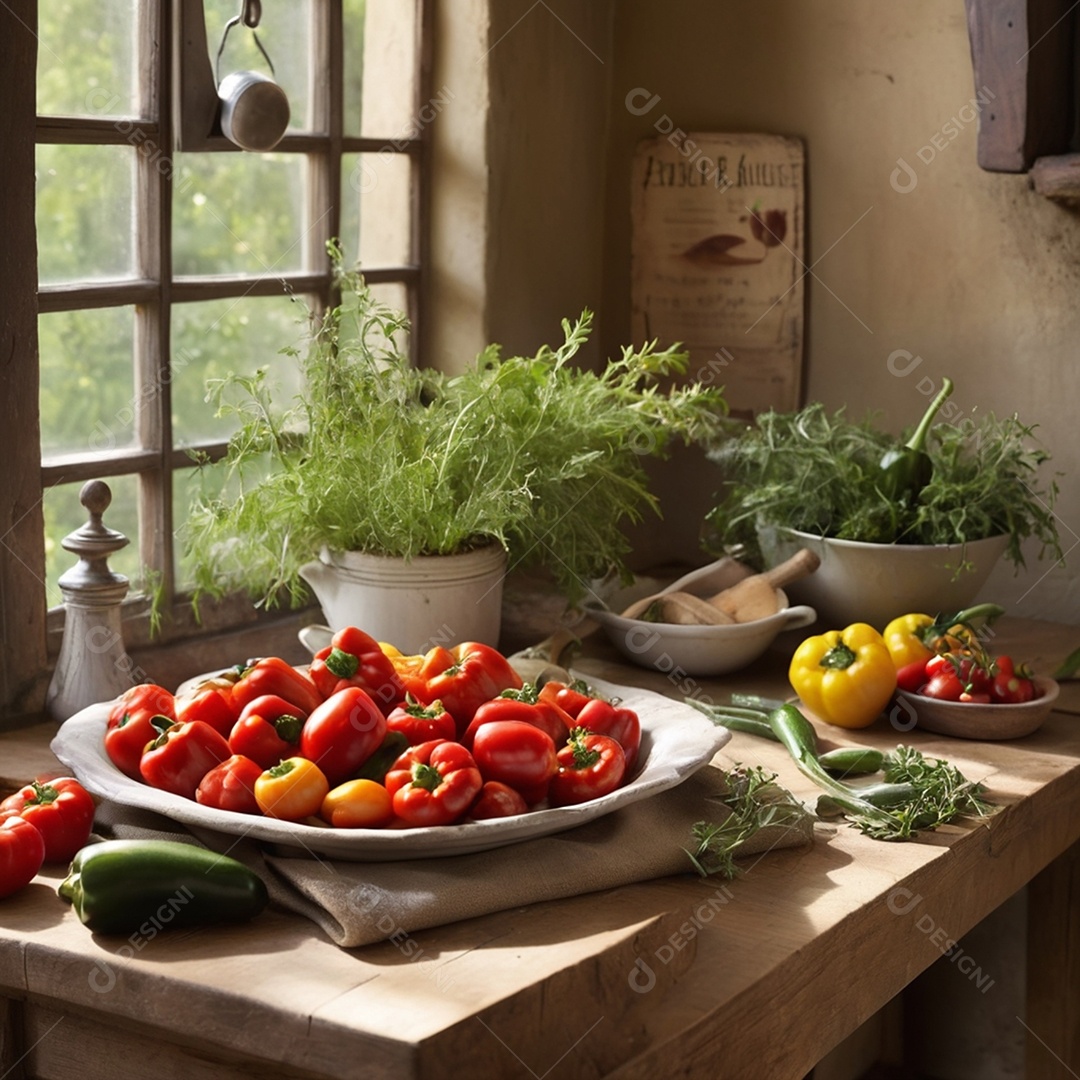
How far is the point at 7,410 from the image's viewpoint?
1.67 meters

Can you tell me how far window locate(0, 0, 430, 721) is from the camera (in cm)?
174

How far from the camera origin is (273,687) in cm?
143

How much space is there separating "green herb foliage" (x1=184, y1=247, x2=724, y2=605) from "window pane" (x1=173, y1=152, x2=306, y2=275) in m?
0.14

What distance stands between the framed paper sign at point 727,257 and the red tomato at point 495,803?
4.23 ft

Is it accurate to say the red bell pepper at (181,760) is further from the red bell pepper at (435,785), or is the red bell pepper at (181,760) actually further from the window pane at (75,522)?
the window pane at (75,522)

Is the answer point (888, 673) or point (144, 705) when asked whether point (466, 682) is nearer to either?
point (144, 705)

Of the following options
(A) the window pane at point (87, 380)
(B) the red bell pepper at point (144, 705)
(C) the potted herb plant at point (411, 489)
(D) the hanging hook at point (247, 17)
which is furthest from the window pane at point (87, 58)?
(B) the red bell pepper at point (144, 705)

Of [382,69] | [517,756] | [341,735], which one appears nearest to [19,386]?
[341,735]

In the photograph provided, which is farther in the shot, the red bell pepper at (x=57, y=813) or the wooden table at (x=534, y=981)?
the red bell pepper at (x=57, y=813)

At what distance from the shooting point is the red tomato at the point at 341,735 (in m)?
1.36

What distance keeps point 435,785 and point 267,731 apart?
17cm

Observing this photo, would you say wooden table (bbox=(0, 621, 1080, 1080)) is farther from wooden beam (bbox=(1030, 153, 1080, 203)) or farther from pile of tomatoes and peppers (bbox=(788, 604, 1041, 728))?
wooden beam (bbox=(1030, 153, 1080, 203))

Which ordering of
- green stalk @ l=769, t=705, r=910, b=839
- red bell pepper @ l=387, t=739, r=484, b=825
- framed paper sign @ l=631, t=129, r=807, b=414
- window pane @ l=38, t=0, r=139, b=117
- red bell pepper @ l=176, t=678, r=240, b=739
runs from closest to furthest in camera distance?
red bell pepper @ l=387, t=739, r=484, b=825 < red bell pepper @ l=176, t=678, r=240, b=739 < green stalk @ l=769, t=705, r=910, b=839 < window pane @ l=38, t=0, r=139, b=117 < framed paper sign @ l=631, t=129, r=807, b=414

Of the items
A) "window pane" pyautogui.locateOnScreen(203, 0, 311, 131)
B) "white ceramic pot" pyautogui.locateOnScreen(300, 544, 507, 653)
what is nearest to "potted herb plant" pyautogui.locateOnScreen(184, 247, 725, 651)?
"white ceramic pot" pyautogui.locateOnScreen(300, 544, 507, 653)
